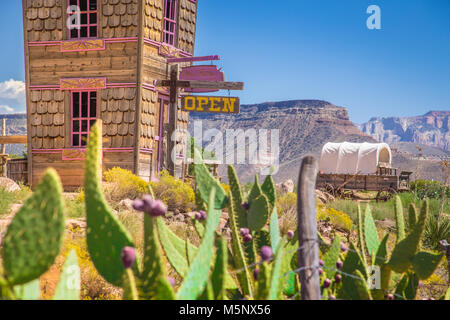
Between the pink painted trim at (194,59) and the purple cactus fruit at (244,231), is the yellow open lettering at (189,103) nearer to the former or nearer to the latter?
the pink painted trim at (194,59)

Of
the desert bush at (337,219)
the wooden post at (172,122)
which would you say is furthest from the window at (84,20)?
the desert bush at (337,219)

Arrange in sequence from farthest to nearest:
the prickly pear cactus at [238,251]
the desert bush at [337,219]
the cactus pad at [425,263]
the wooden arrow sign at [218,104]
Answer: the wooden arrow sign at [218,104]
the desert bush at [337,219]
the prickly pear cactus at [238,251]
the cactus pad at [425,263]

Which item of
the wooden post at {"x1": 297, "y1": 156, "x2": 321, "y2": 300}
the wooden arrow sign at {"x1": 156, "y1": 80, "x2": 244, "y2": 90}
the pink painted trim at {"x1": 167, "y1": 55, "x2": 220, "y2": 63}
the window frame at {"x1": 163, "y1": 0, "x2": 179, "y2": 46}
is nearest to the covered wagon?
the wooden arrow sign at {"x1": 156, "y1": 80, "x2": 244, "y2": 90}

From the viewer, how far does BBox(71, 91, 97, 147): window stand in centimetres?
1112

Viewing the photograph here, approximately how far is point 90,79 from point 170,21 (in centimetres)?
278

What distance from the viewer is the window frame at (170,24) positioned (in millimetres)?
11734

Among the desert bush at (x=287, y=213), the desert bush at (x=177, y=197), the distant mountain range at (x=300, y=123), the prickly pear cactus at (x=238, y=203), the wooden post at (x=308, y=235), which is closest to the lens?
the wooden post at (x=308, y=235)

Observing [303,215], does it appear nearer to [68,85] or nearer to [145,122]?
[145,122]

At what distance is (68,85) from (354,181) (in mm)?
10989

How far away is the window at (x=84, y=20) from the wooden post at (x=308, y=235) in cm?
1063

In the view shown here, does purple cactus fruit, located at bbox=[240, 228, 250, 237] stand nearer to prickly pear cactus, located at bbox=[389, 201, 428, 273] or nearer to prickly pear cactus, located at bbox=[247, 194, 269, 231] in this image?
prickly pear cactus, located at bbox=[247, 194, 269, 231]

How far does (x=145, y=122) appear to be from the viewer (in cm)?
1103

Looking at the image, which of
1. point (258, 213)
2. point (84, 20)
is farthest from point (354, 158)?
point (258, 213)
